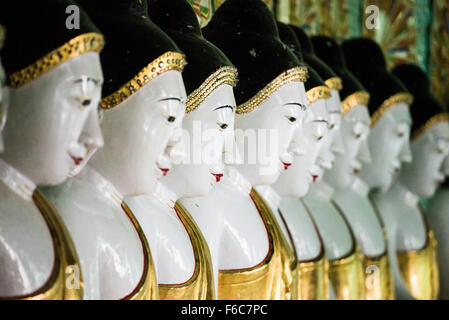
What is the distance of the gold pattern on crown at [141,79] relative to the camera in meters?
1.48

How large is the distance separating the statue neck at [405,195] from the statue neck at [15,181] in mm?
2001

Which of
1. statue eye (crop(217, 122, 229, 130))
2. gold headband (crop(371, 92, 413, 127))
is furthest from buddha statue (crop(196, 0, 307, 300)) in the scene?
gold headband (crop(371, 92, 413, 127))

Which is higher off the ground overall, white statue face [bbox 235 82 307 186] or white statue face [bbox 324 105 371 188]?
white statue face [bbox 324 105 371 188]

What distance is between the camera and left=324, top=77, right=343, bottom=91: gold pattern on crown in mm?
2311

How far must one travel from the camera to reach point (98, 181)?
1.51 m

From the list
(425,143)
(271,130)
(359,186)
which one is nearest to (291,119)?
(271,130)

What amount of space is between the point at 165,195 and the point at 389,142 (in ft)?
3.89

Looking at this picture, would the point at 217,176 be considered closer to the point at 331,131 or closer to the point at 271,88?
the point at 271,88

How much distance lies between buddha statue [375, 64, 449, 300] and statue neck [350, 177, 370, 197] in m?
0.26

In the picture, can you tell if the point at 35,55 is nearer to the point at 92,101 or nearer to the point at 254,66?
the point at 92,101

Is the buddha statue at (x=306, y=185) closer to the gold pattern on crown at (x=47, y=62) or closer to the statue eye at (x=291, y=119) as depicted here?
the statue eye at (x=291, y=119)

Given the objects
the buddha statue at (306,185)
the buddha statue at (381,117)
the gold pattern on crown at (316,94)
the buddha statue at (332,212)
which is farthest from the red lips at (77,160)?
the buddha statue at (381,117)

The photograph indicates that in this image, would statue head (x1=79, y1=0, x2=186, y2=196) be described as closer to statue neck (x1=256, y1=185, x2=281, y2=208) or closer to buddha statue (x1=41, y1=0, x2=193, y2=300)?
buddha statue (x1=41, y1=0, x2=193, y2=300)

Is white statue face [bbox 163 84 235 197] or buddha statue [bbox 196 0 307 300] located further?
buddha statue [bbox 196 0 307 300]
